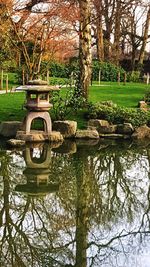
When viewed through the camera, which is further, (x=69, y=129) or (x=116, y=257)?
(x=69, y=129)

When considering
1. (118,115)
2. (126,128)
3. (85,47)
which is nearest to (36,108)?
(126,128)

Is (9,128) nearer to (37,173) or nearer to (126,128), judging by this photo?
(126,128)

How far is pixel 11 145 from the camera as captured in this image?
37.0ft

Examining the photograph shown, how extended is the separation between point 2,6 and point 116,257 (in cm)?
1605

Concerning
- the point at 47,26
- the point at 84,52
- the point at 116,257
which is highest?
the point at 47,26

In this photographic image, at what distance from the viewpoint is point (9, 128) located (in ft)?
41.4

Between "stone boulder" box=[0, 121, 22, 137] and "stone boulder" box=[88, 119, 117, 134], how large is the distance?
2.14 m

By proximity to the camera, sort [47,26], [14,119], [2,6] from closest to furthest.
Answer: [14,119] → [2,6] → [47,26]

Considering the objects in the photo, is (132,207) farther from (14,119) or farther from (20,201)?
(14,119)

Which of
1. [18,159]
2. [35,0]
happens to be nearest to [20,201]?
[18,159]

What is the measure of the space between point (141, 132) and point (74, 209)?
23.8ft

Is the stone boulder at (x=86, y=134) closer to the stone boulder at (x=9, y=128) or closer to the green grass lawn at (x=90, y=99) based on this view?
the green grass lawn at (x=90, y=99)

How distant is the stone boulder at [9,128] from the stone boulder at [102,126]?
2.14 meters

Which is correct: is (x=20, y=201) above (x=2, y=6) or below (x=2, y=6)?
below
